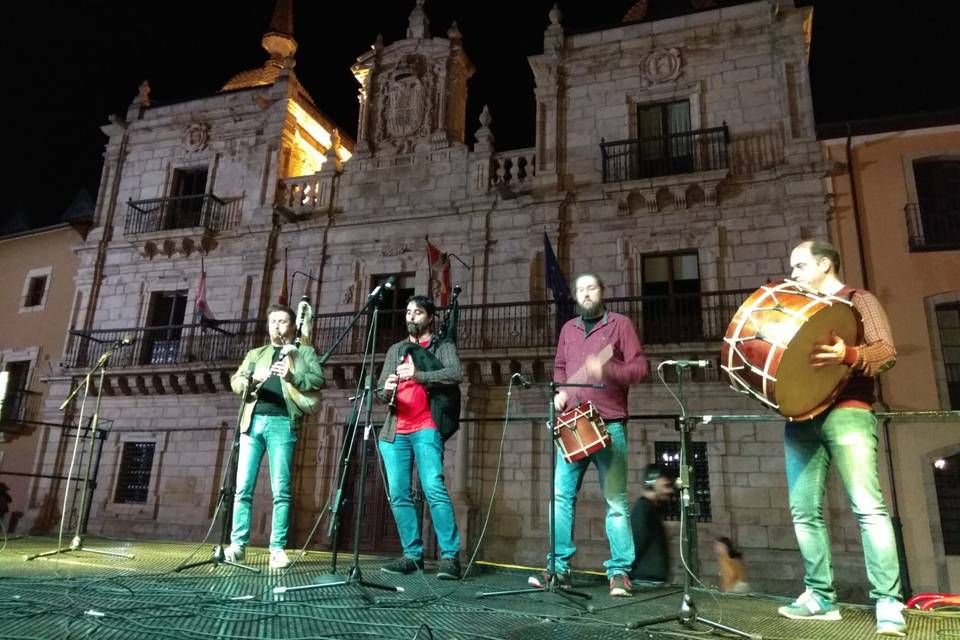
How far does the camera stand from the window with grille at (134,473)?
15.8 m

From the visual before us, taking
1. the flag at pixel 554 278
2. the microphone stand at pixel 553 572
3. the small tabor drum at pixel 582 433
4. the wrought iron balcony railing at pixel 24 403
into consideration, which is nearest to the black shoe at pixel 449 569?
the microphone stand at pixel 553 572

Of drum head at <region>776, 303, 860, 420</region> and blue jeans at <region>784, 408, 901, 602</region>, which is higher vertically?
drum head at <region>776, 303, 860, 420</region>

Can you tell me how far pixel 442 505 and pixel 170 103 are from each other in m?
19.1

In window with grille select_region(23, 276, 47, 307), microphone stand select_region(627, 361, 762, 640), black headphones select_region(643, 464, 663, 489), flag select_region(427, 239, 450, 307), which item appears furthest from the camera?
window with grille select_region(23, 276, 47, 307)

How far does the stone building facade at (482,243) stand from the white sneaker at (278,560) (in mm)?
8574

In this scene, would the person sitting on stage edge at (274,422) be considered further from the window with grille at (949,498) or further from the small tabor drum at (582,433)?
the window with grille at (949,498)

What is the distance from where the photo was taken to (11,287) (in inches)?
760

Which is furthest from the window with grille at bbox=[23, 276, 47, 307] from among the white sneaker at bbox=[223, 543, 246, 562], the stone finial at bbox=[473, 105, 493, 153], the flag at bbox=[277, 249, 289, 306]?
the white sneaker at bbox=[223, 543, 246, 562]

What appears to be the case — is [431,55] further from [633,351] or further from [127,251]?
[633,351]

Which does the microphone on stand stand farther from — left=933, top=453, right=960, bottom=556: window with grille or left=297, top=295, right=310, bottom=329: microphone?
left=933, top=453, right=960, bottom=556: window with grille

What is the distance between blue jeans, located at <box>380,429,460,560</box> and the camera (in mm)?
4402

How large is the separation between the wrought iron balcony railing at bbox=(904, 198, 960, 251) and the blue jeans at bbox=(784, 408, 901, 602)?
1133 cm

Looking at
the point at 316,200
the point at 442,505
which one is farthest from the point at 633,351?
the point at 316,200

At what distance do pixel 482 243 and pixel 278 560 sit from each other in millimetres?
11056
